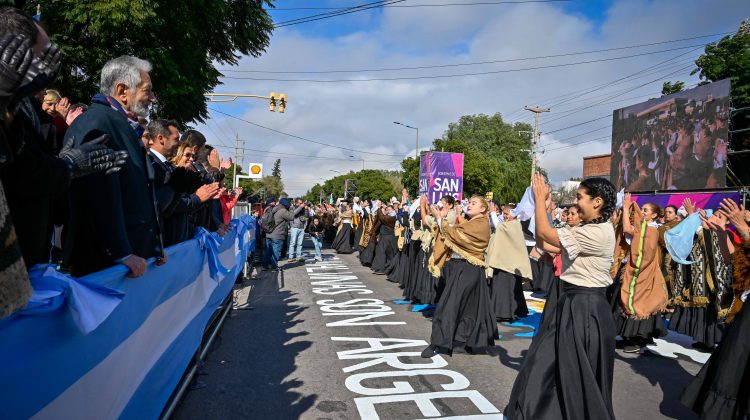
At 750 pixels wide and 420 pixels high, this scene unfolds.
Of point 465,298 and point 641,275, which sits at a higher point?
point 641,275

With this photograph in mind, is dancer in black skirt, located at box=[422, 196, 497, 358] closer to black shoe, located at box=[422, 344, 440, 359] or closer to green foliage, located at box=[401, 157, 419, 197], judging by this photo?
black shoe, located at box=[422, 344, 440, 359]

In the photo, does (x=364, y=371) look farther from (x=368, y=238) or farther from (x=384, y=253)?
(x=368, y=238)

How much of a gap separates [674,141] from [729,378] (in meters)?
20.0

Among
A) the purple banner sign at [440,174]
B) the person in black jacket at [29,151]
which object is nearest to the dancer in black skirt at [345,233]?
the purple banner sign at [440,174]

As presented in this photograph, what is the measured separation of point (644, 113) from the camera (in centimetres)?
2303

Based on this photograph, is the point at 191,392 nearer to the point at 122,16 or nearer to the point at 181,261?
the point at 181,261

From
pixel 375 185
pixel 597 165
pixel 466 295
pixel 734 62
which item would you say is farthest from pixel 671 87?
pixel 375 185

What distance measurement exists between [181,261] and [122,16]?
8.09 metres

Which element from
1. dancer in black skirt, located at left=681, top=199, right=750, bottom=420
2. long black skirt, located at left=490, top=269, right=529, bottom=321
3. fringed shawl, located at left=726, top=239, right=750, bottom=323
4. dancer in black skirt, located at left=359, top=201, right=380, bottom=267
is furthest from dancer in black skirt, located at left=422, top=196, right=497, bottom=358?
dancer in black skirt, located at left=359, top=201, right=380, bottom=267

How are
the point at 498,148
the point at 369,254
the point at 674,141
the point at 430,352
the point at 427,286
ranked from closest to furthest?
the point at 430,352
the point at 427,286
the point at 369,254
the point at 674,141
the point at 498,148

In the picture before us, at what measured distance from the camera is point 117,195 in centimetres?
250

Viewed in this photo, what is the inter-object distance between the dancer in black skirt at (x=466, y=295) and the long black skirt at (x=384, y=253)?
→ 711 cm

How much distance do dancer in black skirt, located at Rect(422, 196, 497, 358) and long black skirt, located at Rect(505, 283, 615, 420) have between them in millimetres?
2187

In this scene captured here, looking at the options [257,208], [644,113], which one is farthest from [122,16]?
[644,113]
